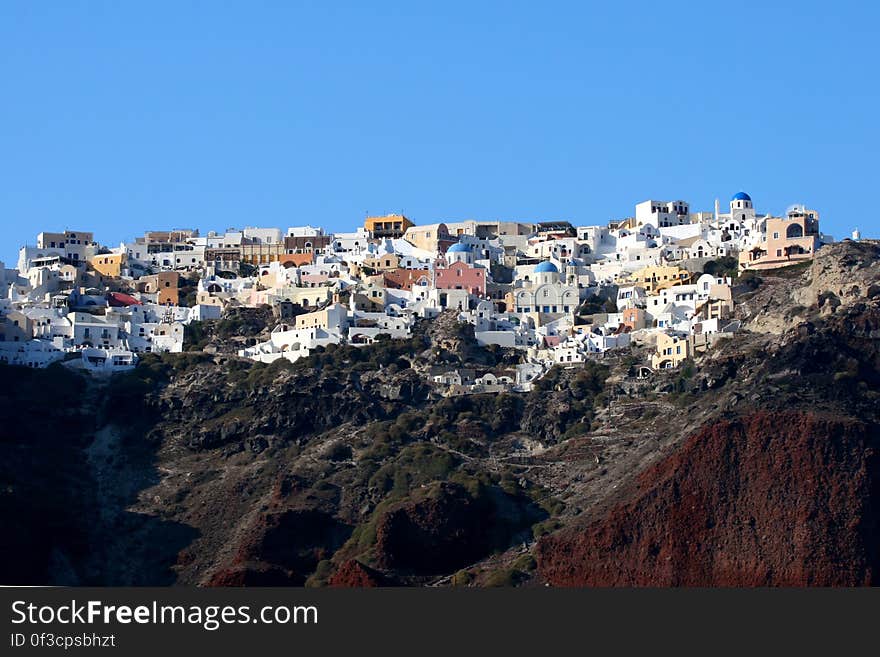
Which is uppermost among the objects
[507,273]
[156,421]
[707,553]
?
[507,273]

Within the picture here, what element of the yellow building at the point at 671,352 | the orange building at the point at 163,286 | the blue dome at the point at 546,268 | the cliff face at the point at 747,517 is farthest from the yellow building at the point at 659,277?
the cliff face at the point at 747,517

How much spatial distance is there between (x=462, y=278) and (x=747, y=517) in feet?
127

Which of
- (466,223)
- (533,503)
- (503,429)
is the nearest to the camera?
(533,503)

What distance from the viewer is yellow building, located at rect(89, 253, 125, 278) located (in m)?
155

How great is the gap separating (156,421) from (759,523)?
3490 cm

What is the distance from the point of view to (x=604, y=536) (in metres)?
108

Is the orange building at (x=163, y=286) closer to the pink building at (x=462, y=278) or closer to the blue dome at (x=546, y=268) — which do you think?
the pink building at (x=462, y=278)

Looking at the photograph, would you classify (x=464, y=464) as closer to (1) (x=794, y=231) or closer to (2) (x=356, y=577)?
(2) (x=356, y=577)

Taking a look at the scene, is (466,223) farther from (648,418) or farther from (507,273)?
(648,418)

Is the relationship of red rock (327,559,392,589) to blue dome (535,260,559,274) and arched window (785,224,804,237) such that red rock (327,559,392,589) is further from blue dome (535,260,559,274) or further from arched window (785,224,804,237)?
arched window (785,224,804,237)

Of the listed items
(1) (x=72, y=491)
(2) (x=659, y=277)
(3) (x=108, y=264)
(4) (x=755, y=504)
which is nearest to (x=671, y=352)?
(2) (x=659, y=277)

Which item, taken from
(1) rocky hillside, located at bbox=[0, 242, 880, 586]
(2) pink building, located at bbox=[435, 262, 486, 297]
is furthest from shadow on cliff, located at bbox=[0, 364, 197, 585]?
(2) pink building, located at bbox=[435, 262, 486, 297]

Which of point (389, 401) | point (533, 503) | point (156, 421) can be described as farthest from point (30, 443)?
point (533, 503)

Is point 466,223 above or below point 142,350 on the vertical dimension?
above
